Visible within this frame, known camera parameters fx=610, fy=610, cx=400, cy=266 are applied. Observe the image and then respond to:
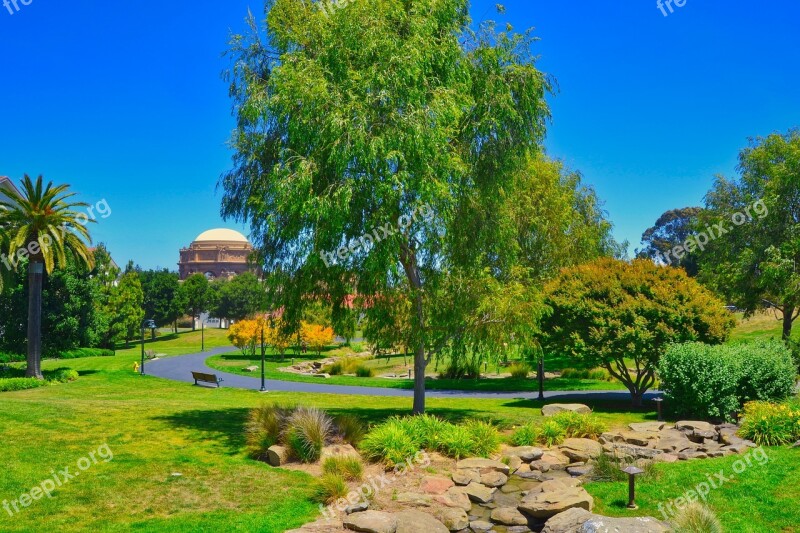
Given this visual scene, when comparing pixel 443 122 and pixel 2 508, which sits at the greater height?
pixel 443 122

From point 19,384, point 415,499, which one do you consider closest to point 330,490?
point 415,499

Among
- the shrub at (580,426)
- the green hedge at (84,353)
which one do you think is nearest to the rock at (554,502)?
the shrub at (580,426)

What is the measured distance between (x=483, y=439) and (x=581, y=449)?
99.7 inches

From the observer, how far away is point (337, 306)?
17.1 meters

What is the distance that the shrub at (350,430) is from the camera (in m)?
14.6

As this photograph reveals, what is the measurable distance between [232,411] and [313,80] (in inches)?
444

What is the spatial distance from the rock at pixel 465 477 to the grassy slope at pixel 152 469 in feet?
10.3

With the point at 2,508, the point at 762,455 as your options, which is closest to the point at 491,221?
the point at 762,455

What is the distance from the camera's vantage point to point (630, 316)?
2170 centimetres

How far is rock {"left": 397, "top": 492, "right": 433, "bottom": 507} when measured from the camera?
11.5 meters

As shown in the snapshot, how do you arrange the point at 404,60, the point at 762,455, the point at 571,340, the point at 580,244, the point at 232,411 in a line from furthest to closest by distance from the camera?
the point at 580,244 → the point at 571,340 → the point at 232,411 → the point at 404,60 → the point at 762,455

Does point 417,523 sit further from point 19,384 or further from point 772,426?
point 19,384

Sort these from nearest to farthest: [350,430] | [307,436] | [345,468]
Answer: [345,468] < [307,436] < [350,430]

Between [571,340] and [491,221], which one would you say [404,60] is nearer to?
[491,221]
